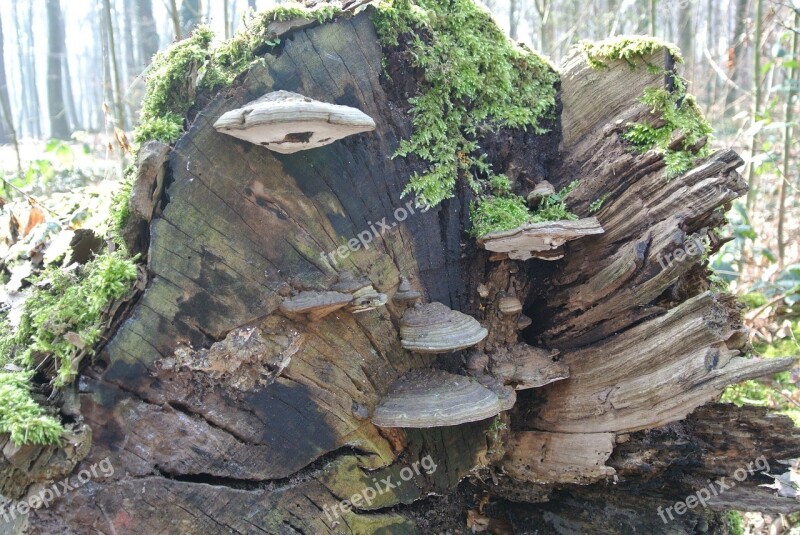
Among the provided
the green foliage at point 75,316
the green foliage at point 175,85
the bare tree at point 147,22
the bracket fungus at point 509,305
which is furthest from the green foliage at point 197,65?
the bare tree at point 147,22

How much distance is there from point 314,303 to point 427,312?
760mm

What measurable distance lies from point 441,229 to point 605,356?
1.34 meters

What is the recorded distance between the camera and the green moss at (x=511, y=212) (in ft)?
11.3

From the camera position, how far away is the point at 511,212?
3.54m

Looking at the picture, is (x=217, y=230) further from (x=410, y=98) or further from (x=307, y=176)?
(x=410, y=98)

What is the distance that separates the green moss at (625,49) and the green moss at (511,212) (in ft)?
3.18

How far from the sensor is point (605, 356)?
3.46m

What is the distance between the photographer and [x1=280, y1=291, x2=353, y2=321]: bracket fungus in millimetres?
2754

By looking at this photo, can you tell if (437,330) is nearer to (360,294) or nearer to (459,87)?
(360,294)

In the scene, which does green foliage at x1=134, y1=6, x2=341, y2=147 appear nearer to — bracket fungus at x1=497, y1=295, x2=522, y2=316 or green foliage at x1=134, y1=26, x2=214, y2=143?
green foliage at x1=134, y1=26, x2=214, y2=143

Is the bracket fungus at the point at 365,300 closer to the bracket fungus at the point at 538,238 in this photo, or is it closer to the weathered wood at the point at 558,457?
the bracket fungus at the point at 538,238

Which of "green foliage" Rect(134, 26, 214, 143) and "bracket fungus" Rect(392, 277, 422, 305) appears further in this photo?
"bracket fungus" Rect(392, 277, 422, 305)

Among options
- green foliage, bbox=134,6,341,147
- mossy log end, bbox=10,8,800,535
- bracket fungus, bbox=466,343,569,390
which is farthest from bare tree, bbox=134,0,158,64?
bracket fungus, bbox=466,343,569,390

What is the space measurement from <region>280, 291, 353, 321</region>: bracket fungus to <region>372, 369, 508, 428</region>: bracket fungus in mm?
667
